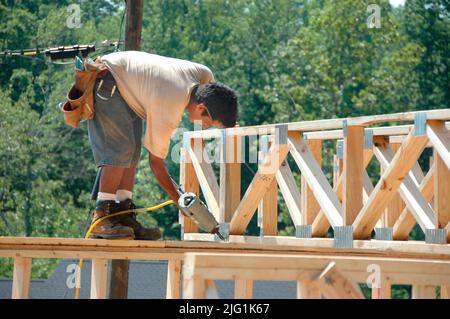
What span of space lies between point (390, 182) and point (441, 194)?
445mm

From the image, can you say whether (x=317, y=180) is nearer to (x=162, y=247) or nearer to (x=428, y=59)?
(x=162, y=247)

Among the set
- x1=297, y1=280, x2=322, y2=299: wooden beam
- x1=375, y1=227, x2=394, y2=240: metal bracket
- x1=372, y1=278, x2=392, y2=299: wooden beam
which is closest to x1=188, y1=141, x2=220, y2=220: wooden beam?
x1=375, y1=227, x2=394, y2=240: metal bracket

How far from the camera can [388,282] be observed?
20.8ft

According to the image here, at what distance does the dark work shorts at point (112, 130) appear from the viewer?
8.27 metres

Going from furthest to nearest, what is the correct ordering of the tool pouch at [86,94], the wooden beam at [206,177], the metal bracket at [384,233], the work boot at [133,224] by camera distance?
the wooden beam at [206,177] → the metal bracket at [384,233] → the work boot at [133,224] → the tool pouch at [86,94]

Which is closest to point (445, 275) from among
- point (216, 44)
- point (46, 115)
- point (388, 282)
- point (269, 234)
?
point (388, 282)

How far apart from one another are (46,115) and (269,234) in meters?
27.7

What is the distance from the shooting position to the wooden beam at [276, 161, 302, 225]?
35.3 feet

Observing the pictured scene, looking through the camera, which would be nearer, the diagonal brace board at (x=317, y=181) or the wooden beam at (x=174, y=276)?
the wooden beam at (x=174, y=276)

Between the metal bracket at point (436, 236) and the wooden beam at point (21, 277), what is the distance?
127 inches

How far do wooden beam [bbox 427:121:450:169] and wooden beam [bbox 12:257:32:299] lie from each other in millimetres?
3221

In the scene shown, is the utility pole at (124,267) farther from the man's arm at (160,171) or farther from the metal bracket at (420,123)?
the metal bracket at (420,123)

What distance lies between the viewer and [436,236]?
8.80 meters

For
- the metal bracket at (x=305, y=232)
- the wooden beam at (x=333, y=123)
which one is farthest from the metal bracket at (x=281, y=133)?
the metal bracket at (x=305, y=232)
